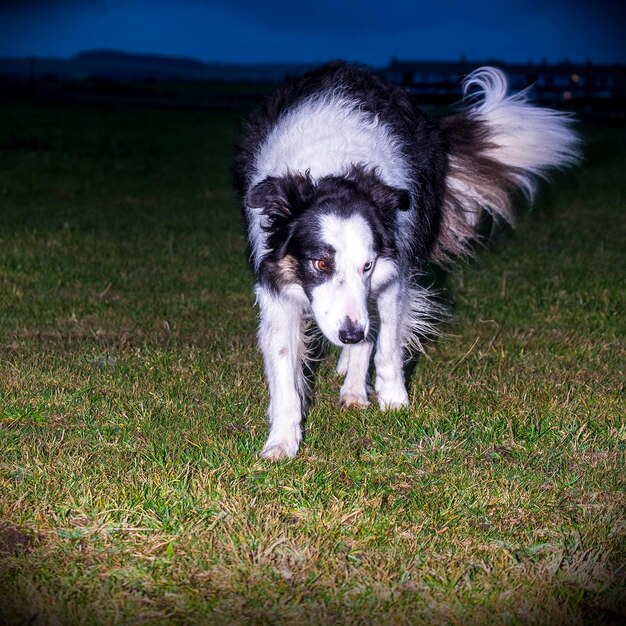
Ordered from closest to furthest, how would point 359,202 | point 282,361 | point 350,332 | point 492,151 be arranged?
point 350,332
point 359,202
point 282,361
point 492,151

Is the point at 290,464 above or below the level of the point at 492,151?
below

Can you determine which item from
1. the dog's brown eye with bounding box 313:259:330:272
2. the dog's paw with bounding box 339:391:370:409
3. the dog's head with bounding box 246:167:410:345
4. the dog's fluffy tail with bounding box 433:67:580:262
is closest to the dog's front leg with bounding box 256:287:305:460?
the dog's head with bounding box 246:167:410:345

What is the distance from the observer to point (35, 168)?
16.2 meters

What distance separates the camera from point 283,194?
4.71 m

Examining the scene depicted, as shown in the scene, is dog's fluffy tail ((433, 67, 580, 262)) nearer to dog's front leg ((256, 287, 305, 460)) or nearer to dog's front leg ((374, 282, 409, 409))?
dog's front leg ((374, 282, 409, 409))

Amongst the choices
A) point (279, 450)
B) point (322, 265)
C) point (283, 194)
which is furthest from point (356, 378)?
point (283, 194)

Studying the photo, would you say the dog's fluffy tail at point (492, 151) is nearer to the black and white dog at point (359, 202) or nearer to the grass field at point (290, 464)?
the black and white dog at point (359, 202)

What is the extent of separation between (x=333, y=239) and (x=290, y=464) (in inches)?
42.8

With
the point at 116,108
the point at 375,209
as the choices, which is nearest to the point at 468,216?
the point at 375,209

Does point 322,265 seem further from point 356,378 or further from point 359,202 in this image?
point 356,378

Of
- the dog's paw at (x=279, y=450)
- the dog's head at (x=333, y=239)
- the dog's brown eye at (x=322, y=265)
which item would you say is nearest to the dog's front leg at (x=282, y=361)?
the dog's paw at (x=279, y=450)

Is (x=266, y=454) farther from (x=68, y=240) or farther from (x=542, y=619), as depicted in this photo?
(x=68, y=240)

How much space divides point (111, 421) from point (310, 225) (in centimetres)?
156

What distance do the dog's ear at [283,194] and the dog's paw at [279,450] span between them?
1.11 metres
